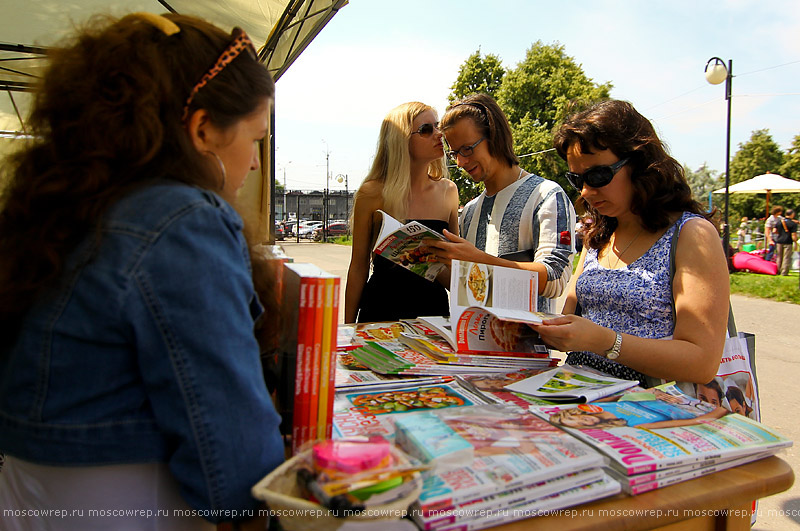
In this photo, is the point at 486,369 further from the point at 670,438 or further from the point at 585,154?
the point at 585,154

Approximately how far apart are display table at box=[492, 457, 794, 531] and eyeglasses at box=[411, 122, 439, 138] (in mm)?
2112

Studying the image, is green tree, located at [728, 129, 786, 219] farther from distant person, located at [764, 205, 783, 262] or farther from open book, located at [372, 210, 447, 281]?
open book, located at [372, 210, 447, 281]

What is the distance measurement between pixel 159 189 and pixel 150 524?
1.82 ft

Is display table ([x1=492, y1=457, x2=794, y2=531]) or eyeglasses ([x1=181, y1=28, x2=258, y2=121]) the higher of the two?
eyeglasses ([x1=181, y1=28, x2=258, y2=121])

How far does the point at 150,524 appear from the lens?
82cm

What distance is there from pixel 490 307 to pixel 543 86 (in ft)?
82.0

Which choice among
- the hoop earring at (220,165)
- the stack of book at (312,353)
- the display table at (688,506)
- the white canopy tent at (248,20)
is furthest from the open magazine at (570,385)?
the white canopy tent at (248,20)

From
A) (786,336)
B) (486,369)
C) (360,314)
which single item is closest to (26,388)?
(486,369)

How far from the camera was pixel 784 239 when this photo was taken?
471 inches

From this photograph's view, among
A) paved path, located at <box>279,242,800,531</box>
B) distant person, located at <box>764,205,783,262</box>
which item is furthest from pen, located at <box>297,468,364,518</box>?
distant person, located at <box>764,205,783,262</box>

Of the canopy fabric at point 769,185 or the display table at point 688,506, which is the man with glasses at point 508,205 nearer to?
the display table at point 688,506

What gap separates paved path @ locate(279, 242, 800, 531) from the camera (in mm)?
2564

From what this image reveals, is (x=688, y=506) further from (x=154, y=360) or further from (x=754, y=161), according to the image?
(x=754, y=161)

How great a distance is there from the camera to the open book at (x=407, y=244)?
1.90 m
